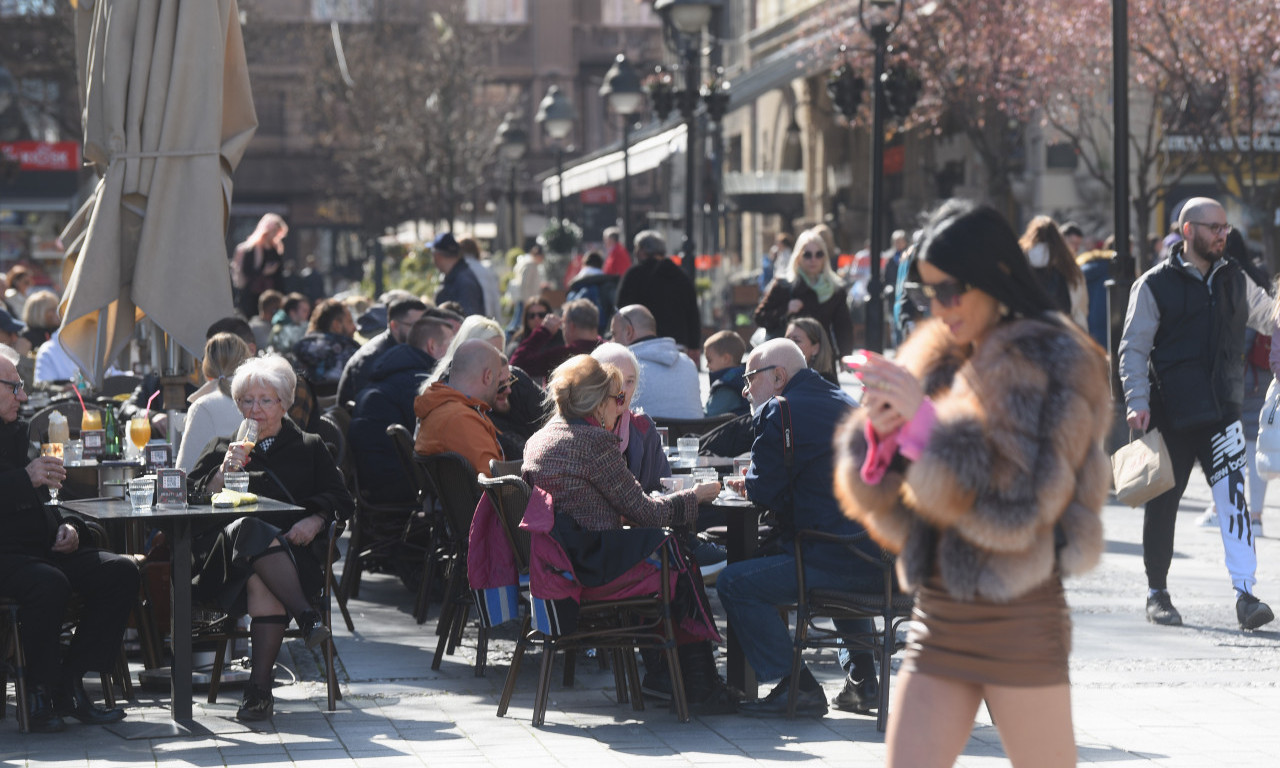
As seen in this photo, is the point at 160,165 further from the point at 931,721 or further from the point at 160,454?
the point at 931,721

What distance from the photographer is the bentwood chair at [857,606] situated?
664cm

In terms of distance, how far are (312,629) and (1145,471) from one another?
13.4 ft

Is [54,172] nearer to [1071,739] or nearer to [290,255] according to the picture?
[290,255]

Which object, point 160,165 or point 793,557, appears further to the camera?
point 160,165

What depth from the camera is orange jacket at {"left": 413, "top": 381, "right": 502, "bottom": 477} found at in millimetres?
8102

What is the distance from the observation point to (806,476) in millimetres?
6730

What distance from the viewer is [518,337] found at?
49.8ft

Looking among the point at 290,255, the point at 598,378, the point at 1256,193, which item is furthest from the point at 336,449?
the point at 290,255

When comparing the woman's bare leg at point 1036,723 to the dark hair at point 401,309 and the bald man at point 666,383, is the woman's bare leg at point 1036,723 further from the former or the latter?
the dark hair at point 401,309

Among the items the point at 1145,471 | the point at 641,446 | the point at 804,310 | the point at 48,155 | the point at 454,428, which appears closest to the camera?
the point at 641,446

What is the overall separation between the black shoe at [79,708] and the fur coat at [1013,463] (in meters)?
3.84

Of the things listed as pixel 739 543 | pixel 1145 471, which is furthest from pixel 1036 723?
pixel 1145 471

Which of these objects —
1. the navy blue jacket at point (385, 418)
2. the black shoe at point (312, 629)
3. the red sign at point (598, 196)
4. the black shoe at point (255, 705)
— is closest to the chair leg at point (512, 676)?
the black shoe at point (312, 629)

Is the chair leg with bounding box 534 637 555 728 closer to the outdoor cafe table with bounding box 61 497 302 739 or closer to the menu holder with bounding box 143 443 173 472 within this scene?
the outdoor cafe table with bounding box 61 497 302 739
